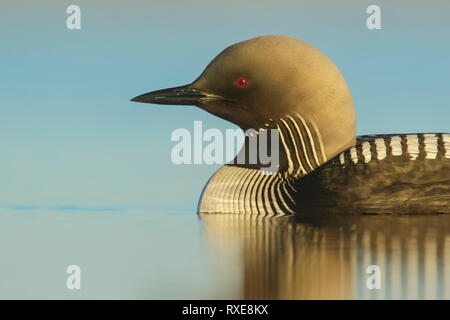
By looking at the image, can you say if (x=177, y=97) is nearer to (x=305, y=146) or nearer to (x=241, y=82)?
(x=241, y=82)

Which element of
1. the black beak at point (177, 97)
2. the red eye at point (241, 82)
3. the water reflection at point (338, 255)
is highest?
the red eye at point (241, 82)

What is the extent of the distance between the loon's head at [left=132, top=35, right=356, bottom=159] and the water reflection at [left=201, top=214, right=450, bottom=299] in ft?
3.00

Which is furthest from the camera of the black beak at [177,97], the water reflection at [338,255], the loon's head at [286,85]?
the black beak at [177,97]

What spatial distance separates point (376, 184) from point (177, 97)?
6.15 feet

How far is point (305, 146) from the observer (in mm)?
6836

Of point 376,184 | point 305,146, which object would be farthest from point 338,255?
point 305,146

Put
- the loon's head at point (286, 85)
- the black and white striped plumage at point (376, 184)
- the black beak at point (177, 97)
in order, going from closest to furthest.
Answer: the black and white striped plumage at point (376, 184)
the loon's head at point (286, 85)
the black beak at point (177, 97)

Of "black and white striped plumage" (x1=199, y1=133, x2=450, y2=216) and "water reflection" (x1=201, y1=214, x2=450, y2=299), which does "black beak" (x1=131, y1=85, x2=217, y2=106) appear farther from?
"water reflection" (x1=201, y1=214, x2=450, y2=299)

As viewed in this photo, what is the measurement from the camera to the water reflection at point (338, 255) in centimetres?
313

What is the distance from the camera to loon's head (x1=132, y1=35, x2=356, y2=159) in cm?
677

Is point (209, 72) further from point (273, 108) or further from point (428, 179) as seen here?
point (428, 179)

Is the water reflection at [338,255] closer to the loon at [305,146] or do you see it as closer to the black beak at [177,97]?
the loon at [305,146]

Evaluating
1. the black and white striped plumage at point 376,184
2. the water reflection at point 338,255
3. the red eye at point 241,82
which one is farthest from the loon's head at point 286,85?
the water reflection at point 338,255

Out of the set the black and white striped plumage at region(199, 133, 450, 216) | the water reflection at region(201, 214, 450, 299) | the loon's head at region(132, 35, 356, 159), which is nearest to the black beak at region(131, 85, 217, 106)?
the loon's head at region(132, 35, 356, 159)
